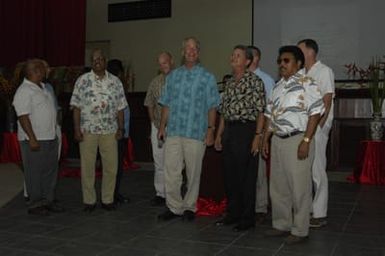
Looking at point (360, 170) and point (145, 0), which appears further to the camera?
point (145, 0)

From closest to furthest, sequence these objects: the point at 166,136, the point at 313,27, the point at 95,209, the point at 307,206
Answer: the point at 307,206
the point at 166,136
the point at 95,209
the point at 313,27

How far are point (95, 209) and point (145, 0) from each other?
5.81 metres

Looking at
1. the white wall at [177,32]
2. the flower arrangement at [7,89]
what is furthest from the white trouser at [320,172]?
the flower arrangement at [7,89]

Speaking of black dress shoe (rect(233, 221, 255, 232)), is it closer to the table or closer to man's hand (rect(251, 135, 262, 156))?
man's hand (rect(251, 135, 262, 156))

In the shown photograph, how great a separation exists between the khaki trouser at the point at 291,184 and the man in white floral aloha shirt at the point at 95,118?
4.76 feet

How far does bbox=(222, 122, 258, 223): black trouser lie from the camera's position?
11.5 feet

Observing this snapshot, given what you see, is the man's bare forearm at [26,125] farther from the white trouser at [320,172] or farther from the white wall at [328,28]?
the white wall at [328,28]

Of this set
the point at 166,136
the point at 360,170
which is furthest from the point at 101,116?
the point at 360,170

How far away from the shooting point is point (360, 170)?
6.18 meters

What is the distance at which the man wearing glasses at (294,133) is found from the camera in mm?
3121

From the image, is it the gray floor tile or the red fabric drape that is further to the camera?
the red fabric drape

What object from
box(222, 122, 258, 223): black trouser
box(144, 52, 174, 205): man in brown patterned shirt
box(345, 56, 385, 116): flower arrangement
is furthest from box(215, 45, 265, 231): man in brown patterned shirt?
box(345, 56, 385, 116): flower arrangement

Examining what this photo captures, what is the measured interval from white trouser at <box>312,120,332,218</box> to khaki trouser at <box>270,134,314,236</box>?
41 centimetres

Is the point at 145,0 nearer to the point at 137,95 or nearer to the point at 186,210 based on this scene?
the point at 137,95
